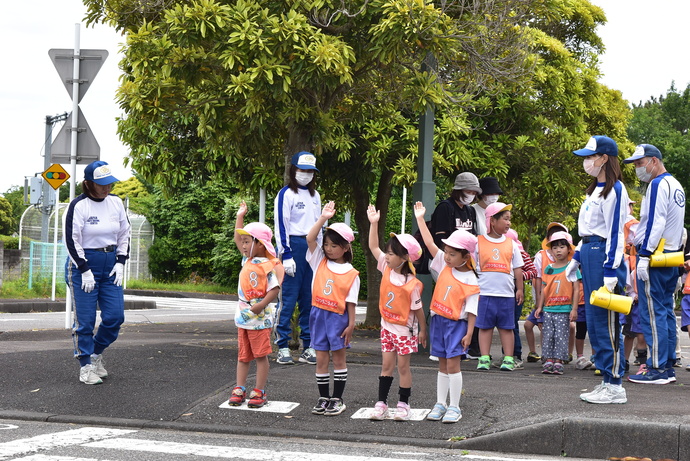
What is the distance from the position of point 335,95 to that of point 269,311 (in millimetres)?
3830

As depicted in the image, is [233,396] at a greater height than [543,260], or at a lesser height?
lesser

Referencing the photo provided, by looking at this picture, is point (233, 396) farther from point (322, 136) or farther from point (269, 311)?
point (322, 136)

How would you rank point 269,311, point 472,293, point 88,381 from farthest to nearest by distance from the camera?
point 88,381 < point 269,311 < point 472,293

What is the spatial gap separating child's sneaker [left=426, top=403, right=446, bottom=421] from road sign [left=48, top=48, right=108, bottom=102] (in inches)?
305

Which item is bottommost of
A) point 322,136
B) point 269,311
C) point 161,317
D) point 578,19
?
point 161,317

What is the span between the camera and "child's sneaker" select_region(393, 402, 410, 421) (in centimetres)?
598

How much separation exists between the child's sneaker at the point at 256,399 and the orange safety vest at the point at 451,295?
57.1 inches

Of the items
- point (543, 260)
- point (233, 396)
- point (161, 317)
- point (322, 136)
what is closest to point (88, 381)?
point (233, 396)

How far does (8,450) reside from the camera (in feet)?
16.6

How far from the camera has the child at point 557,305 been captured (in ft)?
27.9

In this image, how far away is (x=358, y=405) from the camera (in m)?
6.46

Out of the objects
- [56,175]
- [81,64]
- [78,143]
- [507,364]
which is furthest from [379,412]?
[56,175]

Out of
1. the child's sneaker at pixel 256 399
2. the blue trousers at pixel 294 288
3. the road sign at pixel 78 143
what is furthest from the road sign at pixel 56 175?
the child's sneaker at pixel 256 399

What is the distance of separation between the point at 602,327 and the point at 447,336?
1294 millimetres
